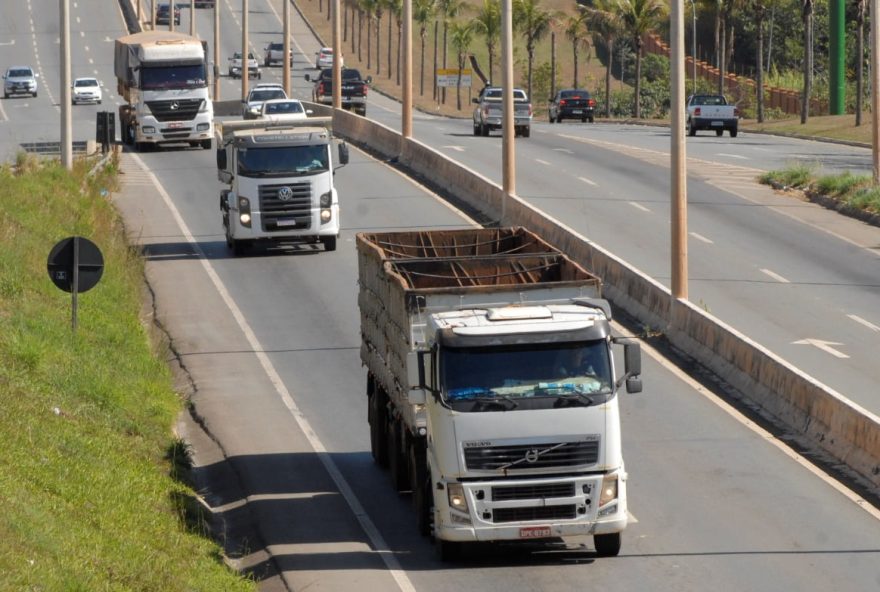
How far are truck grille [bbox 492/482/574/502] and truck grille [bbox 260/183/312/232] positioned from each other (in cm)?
2263

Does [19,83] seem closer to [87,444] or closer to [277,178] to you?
[277,178]

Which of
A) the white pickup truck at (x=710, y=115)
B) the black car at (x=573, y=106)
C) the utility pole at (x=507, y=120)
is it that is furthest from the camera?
the black car at (x=573, y=106)

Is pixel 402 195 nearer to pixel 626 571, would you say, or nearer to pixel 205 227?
pixel 205 227

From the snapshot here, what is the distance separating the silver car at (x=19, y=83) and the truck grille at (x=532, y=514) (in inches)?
3418

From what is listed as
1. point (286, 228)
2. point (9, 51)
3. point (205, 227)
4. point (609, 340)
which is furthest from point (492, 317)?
point (9, 51)

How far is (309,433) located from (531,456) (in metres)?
8.01

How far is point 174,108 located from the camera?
2280 inches

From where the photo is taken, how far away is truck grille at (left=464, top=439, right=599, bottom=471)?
1560 centimetres

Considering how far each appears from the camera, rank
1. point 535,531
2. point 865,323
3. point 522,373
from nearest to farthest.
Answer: point 535,531 → point 522,373 → point 865,323

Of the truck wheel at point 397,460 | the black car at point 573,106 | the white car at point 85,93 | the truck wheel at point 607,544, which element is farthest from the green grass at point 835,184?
the white car at point 85,93

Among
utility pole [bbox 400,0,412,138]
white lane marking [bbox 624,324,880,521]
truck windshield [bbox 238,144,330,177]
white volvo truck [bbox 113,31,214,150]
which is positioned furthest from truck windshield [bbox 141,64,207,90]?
white lane marking [bbox 624,324,880,521]

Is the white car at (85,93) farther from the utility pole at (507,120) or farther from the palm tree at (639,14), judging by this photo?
the utility pole at (507,120)

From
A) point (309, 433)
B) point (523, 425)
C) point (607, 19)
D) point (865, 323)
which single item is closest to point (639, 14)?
point (607, 19)

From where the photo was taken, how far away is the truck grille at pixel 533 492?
617 inches
